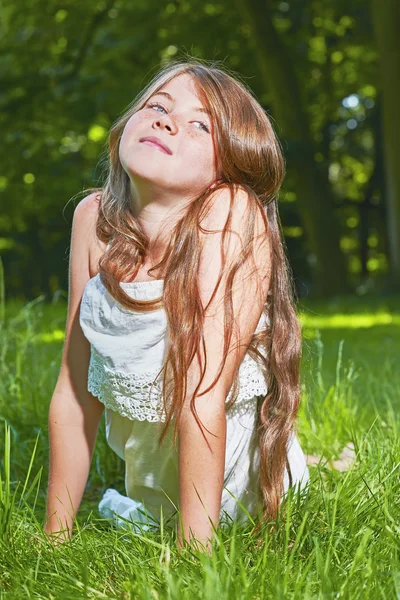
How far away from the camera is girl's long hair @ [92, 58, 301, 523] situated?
2.26 metres

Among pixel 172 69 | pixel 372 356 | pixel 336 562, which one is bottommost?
pixel 372 356

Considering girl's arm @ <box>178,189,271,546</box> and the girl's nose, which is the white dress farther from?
the girl's nose

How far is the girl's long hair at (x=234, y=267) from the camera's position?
2256 mm

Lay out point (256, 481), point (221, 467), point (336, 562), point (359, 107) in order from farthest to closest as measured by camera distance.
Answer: point (359, 107)
point (256, 481)
point (221, 467)
point (336, 562)

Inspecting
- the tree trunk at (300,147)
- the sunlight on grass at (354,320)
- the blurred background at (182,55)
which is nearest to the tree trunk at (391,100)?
the blurred background at (182,55)

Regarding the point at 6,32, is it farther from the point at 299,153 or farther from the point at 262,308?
the point at 262,308

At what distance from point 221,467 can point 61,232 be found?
2047 cm

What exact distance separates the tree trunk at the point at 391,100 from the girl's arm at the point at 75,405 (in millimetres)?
9353

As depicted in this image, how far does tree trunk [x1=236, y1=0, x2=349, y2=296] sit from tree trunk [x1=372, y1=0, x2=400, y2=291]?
98 centimetres

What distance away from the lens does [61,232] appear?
72.9ft

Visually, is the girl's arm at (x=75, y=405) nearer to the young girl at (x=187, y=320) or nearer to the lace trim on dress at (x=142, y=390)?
the young girl at (x=187, y=320)

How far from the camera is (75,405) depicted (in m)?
2.57

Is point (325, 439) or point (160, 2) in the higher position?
point (160, 2)

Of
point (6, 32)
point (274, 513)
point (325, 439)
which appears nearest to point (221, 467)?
point (274, 513)
